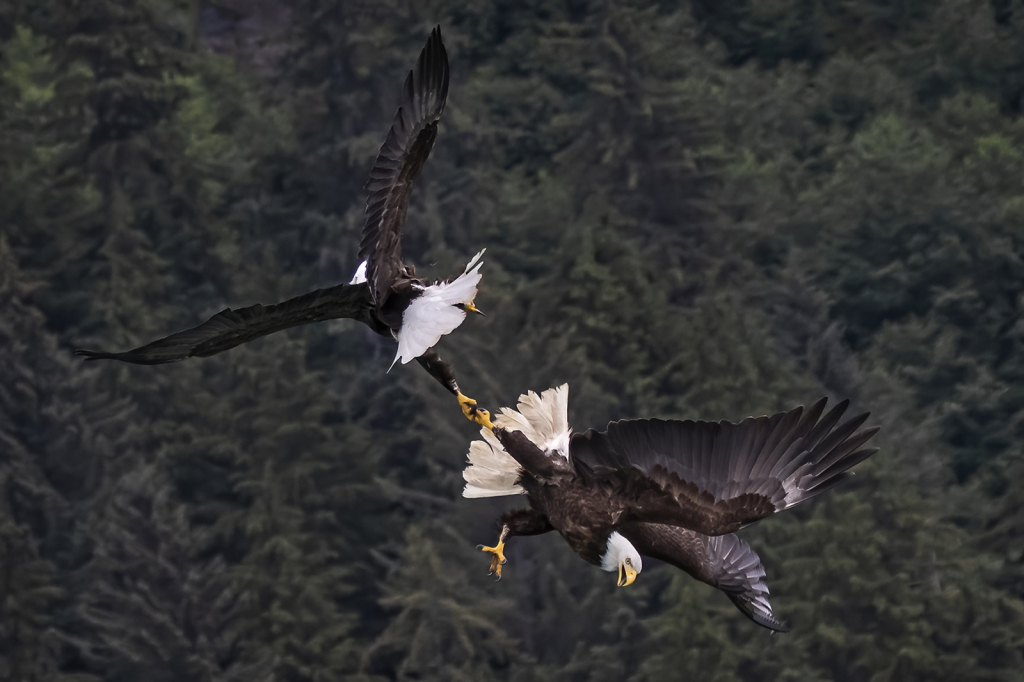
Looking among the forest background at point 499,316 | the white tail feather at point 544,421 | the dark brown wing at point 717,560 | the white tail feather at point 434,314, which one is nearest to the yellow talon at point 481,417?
the white tail feather at point 434,314

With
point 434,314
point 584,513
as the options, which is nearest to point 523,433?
point 584,513

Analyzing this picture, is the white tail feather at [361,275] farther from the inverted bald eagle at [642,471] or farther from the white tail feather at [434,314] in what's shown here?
the inverted bald eagle at [642,471]

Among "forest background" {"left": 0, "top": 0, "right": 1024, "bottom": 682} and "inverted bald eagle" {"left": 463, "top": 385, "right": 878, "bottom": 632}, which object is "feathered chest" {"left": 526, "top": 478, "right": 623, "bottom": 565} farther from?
"forest background" {"left": 0, "top": 0, "right": 1024, "bottom": 682}

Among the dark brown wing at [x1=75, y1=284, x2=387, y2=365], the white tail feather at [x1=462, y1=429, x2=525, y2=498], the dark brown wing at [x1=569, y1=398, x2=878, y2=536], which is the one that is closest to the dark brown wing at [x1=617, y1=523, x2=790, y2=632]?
the dark brown wing at [x1=569, y1=398, x2=878, y2=536]

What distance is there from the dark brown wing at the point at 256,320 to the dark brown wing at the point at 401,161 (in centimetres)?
14

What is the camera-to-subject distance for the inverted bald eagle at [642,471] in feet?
19.8

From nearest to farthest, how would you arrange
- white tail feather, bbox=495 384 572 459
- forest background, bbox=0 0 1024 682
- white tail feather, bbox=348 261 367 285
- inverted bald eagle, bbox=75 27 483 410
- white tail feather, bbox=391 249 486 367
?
white tail feather, bbox=391 249 486 367, inverted bald eagle, bbox=75 27 483 410, white tail feather, bbox=348 261 367 285, white tail feather, bbox=495 384 572 459, forest background, bbox=0 0 1024 682

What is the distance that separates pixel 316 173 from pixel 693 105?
8613mm

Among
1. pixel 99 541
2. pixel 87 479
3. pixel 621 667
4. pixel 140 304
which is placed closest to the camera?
pixel 621 667

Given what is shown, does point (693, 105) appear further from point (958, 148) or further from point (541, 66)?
point (958, 148)

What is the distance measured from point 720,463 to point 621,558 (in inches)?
31.0

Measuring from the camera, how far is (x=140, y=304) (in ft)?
92.8

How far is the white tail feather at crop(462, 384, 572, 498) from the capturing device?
20.9 ft

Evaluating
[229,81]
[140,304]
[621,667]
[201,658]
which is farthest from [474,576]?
[229,81]
